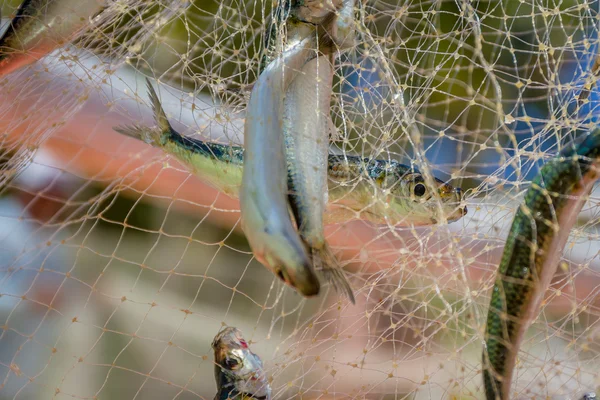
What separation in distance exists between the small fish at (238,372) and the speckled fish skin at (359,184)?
335 mm

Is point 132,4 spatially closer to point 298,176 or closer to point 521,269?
point 298,176

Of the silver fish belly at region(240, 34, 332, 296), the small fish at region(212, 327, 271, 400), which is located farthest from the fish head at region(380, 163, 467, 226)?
the small fish at region(212, 327, 271, 400)

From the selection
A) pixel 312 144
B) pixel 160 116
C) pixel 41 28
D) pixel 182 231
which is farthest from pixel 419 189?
pixel 182 231

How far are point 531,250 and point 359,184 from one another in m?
0.43

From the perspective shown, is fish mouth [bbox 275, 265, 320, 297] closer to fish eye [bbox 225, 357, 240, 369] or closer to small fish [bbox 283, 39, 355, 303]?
small fish [bbox 283, 39, 355, 303]

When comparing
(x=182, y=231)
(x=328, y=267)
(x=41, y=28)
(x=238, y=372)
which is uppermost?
(x=41, y=28)

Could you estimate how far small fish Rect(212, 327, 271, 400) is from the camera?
122cm

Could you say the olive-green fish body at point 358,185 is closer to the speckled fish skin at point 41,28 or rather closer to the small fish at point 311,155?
Answer: the small fish at point 311,155

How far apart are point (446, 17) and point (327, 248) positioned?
8.06ft

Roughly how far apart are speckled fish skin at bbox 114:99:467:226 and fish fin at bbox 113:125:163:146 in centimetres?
5

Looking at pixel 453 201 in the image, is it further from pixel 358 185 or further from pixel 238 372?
Result: pixel 238 372

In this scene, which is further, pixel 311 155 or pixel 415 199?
pixel 415 199

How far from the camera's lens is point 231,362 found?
1.24 m

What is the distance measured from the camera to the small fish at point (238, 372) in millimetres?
1216
